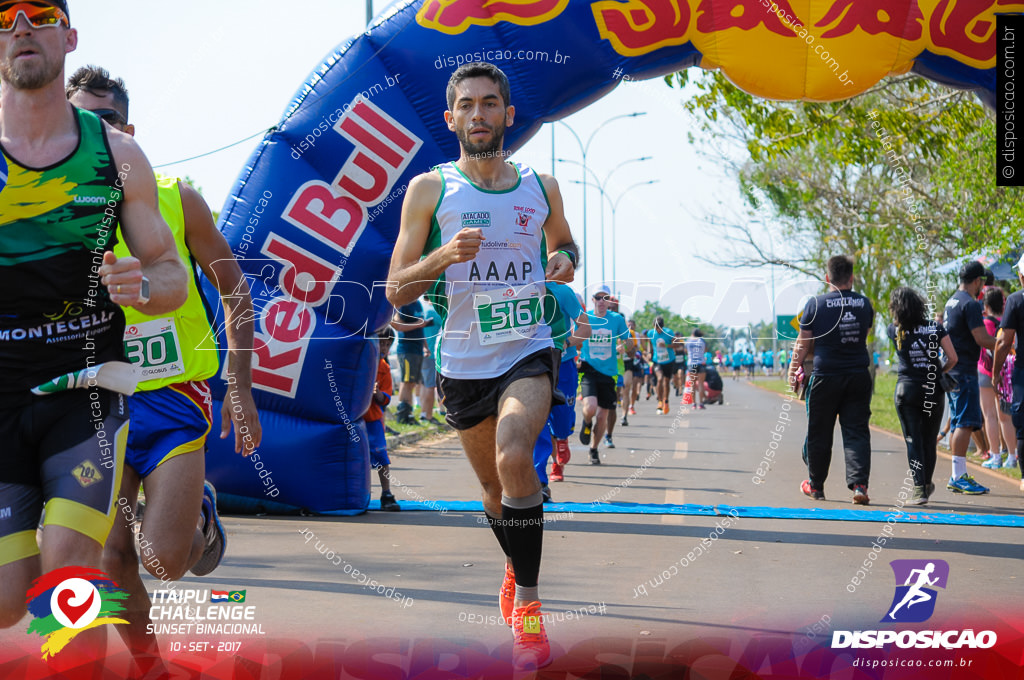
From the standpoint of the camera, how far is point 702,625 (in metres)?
4.66

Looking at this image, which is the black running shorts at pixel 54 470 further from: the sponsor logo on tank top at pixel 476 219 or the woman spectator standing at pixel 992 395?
the woman spectator standing at pixel 992 395

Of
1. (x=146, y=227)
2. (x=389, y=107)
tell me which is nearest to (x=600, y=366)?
(x=389, y=107)

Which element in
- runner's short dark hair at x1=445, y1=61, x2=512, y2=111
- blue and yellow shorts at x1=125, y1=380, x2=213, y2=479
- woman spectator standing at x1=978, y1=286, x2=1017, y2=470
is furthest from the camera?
woman spectator standing at x1=978, y1=286, x2=1017, y2=470

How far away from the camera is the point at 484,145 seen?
4.39 m

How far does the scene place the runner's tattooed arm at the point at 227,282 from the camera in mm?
3979

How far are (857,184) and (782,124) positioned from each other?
16.9 meters

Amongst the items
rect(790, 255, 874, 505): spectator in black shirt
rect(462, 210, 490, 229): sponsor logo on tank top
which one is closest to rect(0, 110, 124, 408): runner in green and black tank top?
rect(462, 210, 490, 229): sponsor logo on tank top

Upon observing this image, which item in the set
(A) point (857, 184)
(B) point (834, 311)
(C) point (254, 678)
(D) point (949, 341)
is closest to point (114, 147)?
(C) point (254, 678)

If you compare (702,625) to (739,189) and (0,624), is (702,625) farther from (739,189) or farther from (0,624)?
(739,189)

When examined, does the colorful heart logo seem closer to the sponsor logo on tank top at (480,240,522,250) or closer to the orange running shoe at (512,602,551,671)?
the orange running shoe at (512,602,551,671)

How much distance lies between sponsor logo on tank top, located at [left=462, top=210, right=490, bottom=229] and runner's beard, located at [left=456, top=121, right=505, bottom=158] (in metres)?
0.26

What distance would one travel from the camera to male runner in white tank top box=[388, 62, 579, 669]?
4316 mm

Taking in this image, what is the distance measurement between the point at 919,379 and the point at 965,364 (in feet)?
3.69

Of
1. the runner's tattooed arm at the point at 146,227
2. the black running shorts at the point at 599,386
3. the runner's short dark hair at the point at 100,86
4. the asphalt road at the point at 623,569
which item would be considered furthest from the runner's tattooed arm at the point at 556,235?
the black running shorts at the point at 599,386
